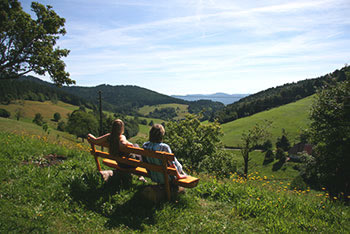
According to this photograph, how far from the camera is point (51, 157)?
7.42m

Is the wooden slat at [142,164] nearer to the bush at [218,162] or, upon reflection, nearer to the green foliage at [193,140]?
the bush at [218,162]

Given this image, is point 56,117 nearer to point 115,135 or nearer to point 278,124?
point 278,124

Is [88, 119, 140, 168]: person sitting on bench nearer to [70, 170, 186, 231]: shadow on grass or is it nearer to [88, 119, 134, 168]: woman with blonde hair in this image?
[88, 119, 134, 168]: woman with blonde hair

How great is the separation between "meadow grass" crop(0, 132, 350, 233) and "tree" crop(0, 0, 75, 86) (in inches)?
540

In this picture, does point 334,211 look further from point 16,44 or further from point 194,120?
point 194,120

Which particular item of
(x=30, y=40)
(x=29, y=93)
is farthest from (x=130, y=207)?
(x=29, y=93)

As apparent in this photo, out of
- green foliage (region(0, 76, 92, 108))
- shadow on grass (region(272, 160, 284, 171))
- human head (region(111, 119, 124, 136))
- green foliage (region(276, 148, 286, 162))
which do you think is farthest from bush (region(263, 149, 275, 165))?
green foliage (region(0, 76, 92, 108))

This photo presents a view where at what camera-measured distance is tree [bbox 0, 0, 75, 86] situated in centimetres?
1653

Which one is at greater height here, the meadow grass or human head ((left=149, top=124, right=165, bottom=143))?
human head ((left=149, top=124, right=165, bottom=143))

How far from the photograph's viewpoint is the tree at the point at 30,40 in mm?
16531

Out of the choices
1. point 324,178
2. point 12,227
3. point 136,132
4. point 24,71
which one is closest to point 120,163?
point 12,227

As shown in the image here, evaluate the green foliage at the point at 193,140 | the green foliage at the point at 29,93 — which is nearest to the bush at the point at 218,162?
the green foliage at the point at 193,140

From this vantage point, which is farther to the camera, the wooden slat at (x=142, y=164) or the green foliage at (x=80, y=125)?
the green foliage at (x=80, y=125)

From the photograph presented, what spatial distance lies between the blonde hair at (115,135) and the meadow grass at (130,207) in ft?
2.39
